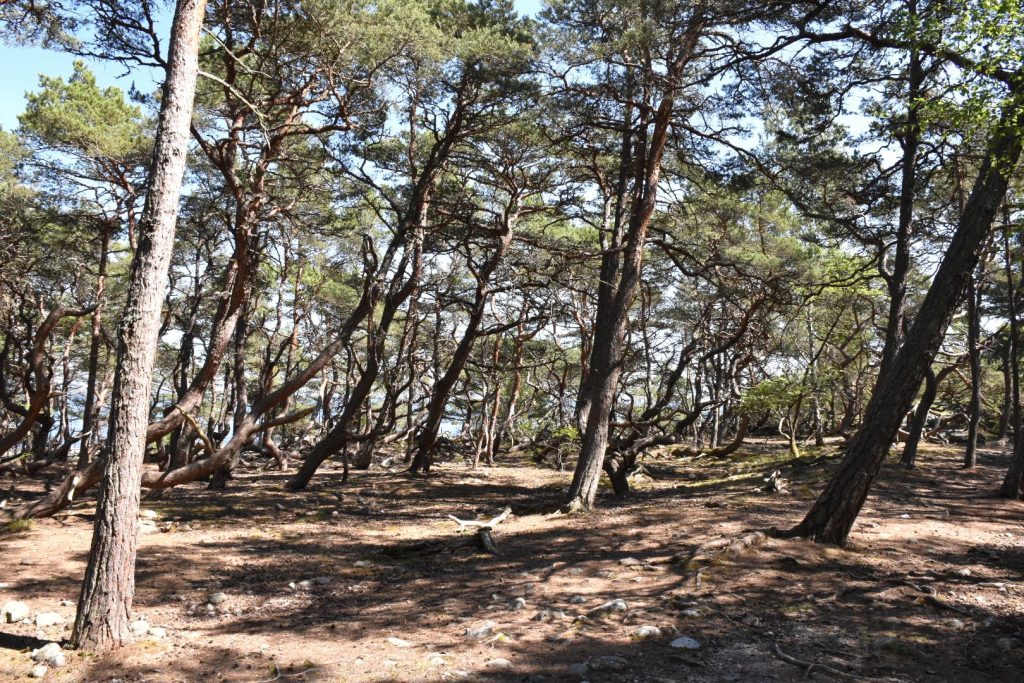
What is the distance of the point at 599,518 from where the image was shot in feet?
30.6

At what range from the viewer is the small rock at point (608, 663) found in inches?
174

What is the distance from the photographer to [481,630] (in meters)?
5.22

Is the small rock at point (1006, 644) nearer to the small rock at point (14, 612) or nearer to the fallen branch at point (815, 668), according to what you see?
the fallen branch at point (815, 668)

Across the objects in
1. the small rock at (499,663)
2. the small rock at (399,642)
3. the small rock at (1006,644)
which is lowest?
the small rock at (399,642)

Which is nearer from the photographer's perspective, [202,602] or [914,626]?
[914,626]

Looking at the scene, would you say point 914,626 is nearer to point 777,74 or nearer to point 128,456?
point 128,456

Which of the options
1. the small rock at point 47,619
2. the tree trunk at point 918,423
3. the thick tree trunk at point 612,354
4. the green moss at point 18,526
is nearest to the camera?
the small rock at point 47,619

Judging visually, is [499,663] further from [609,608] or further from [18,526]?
[18,526]

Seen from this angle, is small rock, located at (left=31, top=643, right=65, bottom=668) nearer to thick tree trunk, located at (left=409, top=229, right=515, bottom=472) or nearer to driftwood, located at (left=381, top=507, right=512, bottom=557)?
driftwood, located at (left=381, top=507, right=512, bottom=557)

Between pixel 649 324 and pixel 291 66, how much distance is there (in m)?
17.9

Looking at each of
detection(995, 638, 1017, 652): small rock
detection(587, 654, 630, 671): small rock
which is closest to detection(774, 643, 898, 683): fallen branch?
detection(587, 654, 630, 671): small rock

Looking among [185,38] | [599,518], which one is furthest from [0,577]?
[599,518]

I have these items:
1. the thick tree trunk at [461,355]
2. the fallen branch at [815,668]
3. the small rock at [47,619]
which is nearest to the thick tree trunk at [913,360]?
the fallen branch at [815,668]

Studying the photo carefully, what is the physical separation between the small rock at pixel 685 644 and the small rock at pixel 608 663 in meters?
0.46
